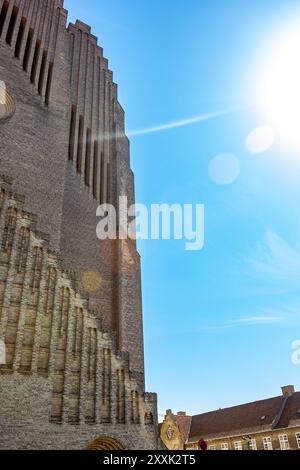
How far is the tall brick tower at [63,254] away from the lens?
12.6m

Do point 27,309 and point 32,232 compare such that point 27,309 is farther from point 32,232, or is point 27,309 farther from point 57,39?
point 57,39

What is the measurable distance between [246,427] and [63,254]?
106ft

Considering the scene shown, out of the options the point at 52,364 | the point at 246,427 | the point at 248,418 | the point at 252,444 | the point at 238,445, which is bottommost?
the point at 238,445

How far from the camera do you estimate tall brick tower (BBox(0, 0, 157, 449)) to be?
12562mm

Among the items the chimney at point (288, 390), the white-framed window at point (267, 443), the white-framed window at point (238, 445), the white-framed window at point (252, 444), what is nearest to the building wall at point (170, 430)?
the white-framed window at point (238, 445)

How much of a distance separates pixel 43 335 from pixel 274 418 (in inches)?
1358

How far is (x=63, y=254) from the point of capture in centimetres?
2008

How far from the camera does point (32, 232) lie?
1463 centimetres

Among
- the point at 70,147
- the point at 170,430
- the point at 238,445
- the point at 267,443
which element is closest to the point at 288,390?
the point at 267,443

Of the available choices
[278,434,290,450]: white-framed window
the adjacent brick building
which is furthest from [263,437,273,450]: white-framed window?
[278,434,290,450]: white-framed window

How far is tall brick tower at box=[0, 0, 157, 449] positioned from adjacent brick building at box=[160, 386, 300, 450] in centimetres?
2332

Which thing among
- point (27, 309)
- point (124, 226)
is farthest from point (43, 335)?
point (124, 226)

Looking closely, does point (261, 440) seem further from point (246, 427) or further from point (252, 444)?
point (246, 427)

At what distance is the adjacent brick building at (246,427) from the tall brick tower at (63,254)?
23.3 meters
